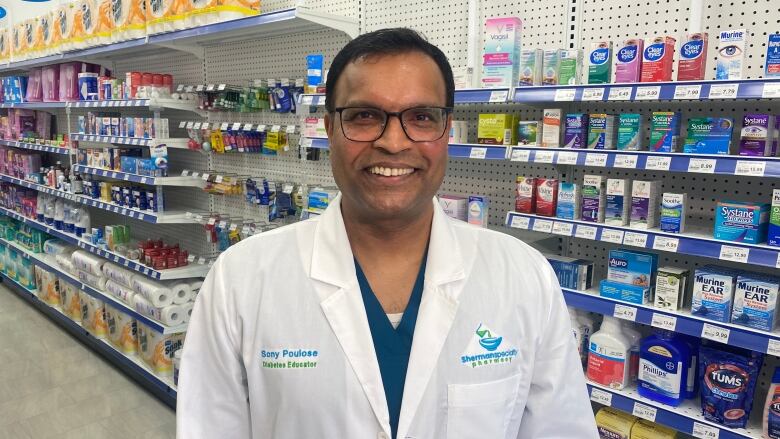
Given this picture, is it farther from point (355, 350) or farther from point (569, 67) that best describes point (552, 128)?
point (355, 350)

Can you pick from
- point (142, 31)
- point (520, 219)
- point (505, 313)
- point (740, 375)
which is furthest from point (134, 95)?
point (740, 375)

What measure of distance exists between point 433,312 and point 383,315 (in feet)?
0.39

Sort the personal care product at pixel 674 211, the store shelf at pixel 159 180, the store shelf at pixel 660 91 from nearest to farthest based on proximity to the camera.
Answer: the store shelf at pixel 660 91
the personal care product at pixel 674 211
the store shelf at pixel 159 180

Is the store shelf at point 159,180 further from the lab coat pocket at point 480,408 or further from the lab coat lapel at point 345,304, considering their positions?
the lab coat pocket at point 480,408

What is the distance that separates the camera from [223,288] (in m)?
1.33

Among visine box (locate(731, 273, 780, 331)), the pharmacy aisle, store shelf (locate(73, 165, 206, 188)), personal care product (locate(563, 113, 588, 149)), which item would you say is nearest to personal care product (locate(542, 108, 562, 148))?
personal care product (locate(563, 113, 588, 149))

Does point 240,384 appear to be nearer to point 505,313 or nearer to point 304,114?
point 505,313

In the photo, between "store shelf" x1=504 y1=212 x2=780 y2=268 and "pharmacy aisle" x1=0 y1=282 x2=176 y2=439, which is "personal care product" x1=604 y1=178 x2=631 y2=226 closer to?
"store shelf" x1=504 y1=212 x2=780 y2=268

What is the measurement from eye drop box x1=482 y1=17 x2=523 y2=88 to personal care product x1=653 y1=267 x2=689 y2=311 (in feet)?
3.32

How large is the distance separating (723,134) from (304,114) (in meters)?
2.45

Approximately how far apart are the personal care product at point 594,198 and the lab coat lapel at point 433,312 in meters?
1.12

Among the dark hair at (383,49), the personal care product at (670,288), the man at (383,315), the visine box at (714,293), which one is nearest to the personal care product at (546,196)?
the personal care product at (670,288)

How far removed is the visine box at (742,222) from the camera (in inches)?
77.8

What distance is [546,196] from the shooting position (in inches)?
97.6
